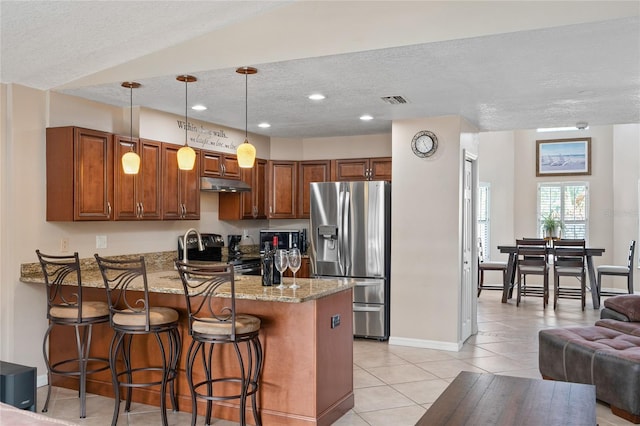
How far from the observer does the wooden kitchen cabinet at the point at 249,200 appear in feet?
21.4

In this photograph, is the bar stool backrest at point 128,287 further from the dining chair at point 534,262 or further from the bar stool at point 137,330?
the dining chair at point 534,262

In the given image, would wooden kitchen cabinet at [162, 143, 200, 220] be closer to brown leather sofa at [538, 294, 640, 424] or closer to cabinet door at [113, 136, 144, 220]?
cabinet door at [113, 136, 144, 220]

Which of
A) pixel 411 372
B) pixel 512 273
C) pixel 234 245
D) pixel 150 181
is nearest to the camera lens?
pixel 411 372

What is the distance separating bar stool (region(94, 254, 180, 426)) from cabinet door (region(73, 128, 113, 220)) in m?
0.80

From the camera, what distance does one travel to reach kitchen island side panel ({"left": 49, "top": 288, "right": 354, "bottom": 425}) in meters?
3.50

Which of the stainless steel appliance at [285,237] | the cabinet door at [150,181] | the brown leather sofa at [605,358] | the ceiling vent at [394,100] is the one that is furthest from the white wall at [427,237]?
the cabinet door at [150,181]

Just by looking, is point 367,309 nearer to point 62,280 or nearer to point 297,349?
point 297,349

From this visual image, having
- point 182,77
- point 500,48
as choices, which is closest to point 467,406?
point 500,48

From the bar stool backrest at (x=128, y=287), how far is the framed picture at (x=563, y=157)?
8564 mm

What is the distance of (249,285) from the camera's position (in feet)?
12.5

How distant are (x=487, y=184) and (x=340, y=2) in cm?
788

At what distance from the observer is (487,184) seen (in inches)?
420

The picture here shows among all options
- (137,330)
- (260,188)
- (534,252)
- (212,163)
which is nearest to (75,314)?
(137,330)

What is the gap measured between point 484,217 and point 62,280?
8.33 m
